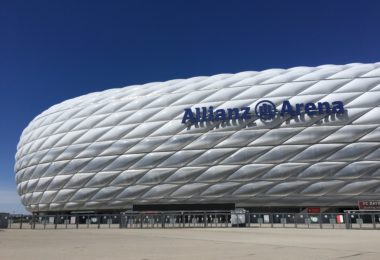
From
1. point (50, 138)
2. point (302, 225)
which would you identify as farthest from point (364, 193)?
point (50, 138)

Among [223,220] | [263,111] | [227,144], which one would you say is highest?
[263,111]

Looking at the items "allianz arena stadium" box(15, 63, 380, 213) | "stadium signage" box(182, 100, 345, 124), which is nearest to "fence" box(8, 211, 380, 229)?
"allianz arena stadium" box(15, 63, 380, 213)

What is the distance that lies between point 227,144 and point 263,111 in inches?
158

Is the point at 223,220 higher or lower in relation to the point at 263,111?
lower

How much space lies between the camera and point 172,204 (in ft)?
118

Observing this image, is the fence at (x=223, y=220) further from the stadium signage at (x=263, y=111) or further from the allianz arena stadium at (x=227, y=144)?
the stadium signage at (x=263, y=111)

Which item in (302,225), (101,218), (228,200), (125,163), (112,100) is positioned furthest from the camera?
(112,100)

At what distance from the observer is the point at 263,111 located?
3450 cm

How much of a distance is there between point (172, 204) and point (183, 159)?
4.04 m

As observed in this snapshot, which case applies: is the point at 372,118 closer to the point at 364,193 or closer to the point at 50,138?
the point at 364,193

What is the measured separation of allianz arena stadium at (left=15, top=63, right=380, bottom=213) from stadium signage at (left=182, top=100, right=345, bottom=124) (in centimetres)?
8

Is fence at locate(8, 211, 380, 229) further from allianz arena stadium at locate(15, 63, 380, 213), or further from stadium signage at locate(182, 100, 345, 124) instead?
stadium signage at locate(182, 100, 345, 124)

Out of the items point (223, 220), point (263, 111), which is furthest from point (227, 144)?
point (223, 220)

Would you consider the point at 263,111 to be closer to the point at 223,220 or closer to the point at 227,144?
the point at 227,144
